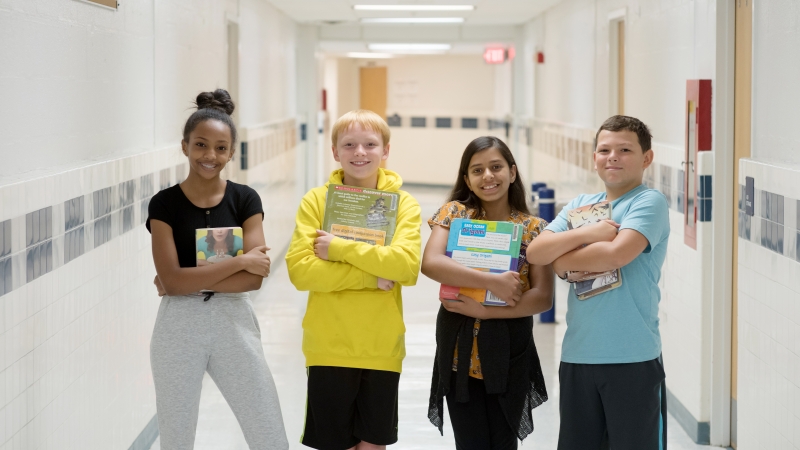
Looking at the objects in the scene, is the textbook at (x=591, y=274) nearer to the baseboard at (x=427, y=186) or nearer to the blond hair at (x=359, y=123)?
the blond hair at (x=359, y=123)

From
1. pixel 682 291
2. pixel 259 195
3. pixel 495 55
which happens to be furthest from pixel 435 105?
pixel 682 291

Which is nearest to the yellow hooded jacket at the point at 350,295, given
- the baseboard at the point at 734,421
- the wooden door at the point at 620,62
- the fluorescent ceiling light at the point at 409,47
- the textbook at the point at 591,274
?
the textbook at the point at 591,274

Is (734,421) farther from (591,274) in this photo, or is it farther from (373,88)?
(373,88)

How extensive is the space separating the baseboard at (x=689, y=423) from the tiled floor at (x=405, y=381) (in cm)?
3

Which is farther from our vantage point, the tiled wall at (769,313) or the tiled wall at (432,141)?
the tiled wall at (432,141)

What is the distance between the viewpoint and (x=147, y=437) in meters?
3.96

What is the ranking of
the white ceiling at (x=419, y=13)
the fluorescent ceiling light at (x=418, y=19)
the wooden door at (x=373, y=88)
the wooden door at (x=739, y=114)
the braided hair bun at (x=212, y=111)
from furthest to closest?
the wooden door at (x=373, y=88)
the fluorescent ceiling light at (x=418, y=19)
the white ceiling at (x=419, y=13)
the wooden door at (x=739, y=114)
the braided hair bun at (x=212, y=111)

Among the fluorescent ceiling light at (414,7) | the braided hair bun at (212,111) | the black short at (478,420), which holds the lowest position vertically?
the black short at (478,420)

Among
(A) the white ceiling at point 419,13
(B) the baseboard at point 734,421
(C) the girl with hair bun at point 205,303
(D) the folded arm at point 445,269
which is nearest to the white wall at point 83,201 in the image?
(C) the girl with hair bun at point 205,303

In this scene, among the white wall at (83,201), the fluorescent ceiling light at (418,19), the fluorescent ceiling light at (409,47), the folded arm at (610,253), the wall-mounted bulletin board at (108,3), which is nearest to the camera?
the folded arm at (610,253)

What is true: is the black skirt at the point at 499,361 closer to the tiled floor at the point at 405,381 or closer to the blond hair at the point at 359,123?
the blond hair at the point at 359,123

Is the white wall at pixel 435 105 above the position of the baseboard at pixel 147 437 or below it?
above

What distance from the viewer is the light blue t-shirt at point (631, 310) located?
2.51 metres

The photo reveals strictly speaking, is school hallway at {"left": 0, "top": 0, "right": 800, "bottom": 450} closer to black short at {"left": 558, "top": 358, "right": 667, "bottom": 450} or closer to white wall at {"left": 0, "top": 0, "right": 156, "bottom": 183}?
white wall at {"left": 0, "top": 0, "right": 156, "bottom": 183}
